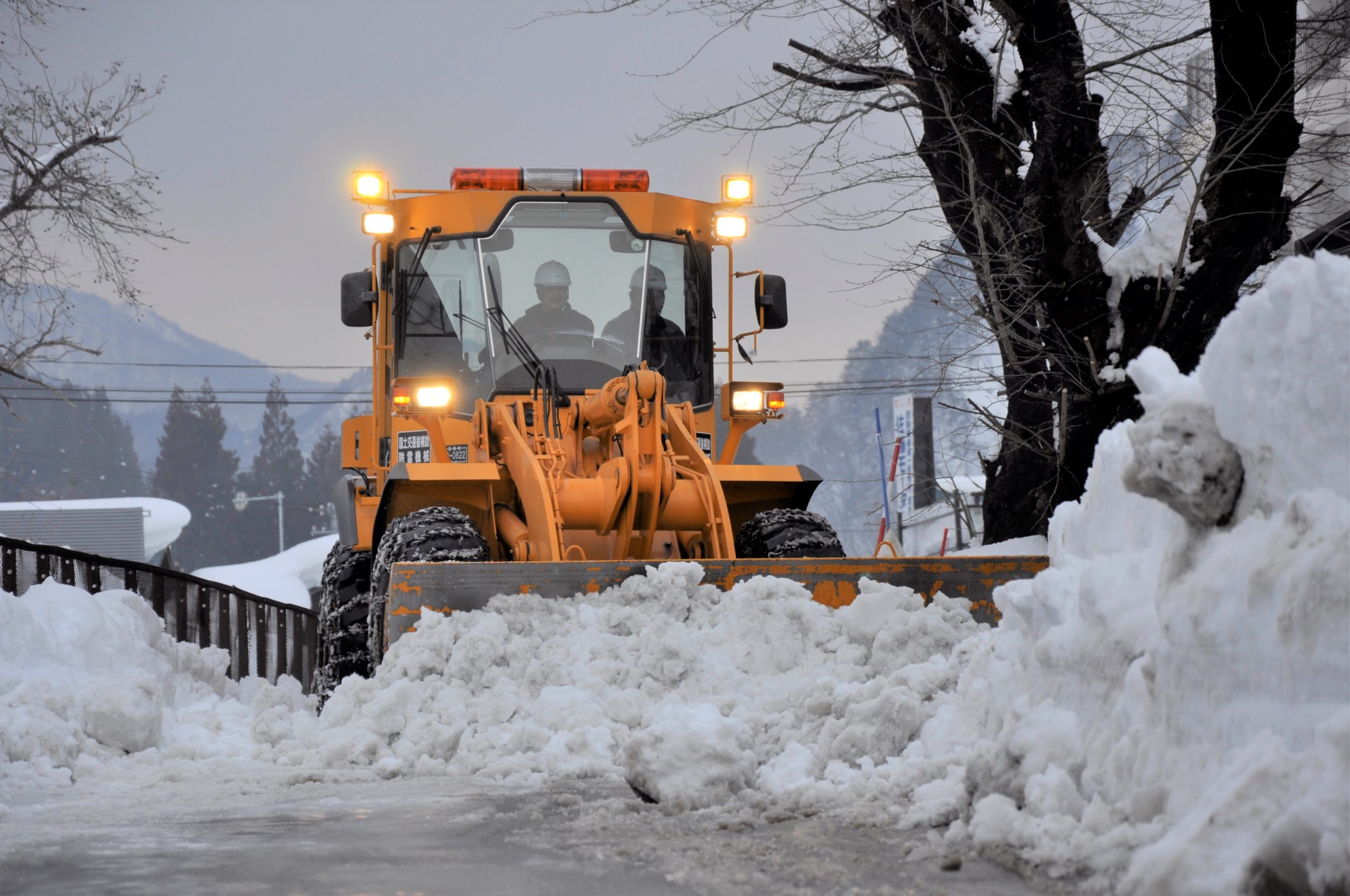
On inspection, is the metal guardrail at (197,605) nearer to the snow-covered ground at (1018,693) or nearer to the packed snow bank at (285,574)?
the snow-covered ground at (1018,693)

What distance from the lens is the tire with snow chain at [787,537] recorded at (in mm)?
7320

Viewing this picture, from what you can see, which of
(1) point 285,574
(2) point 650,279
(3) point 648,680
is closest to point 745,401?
(2) point 650,279

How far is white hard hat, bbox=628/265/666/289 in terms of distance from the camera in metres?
8.23

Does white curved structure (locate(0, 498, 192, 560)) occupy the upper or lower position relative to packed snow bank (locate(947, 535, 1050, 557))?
lower

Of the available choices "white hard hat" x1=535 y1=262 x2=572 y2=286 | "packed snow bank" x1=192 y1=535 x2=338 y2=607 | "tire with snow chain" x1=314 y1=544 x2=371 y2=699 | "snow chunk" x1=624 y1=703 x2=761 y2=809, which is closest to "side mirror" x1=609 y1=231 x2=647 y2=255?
"white hard hat" x1=535 y1=262 x2=572 y2=286

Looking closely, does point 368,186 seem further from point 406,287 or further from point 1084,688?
point 1084,688

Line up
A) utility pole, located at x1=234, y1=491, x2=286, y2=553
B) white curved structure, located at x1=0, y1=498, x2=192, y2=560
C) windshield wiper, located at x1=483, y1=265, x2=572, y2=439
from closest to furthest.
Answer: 1. windshield wiper, located at x1=483, y1=265, x2=572, y2=439
2. white curved structure, located at x1=0, y1=498, x2=192, y2=560
3. utility pole, located at x1=234, y1=491, x2=286, y2=553

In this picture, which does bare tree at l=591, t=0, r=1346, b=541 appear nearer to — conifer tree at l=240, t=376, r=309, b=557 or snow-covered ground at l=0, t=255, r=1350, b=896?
snow-covered ground at l=0, t=255, r=1350, b=896

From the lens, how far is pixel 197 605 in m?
13.0

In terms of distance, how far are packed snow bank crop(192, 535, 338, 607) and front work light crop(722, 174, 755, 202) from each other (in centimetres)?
2907

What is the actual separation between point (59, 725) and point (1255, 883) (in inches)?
199

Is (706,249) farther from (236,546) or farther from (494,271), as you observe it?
(236,546)

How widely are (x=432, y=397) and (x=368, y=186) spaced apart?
4.96 feet

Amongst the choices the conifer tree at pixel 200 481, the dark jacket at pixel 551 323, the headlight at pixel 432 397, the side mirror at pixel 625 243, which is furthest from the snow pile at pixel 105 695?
the conifer tree at pixel 200 481
